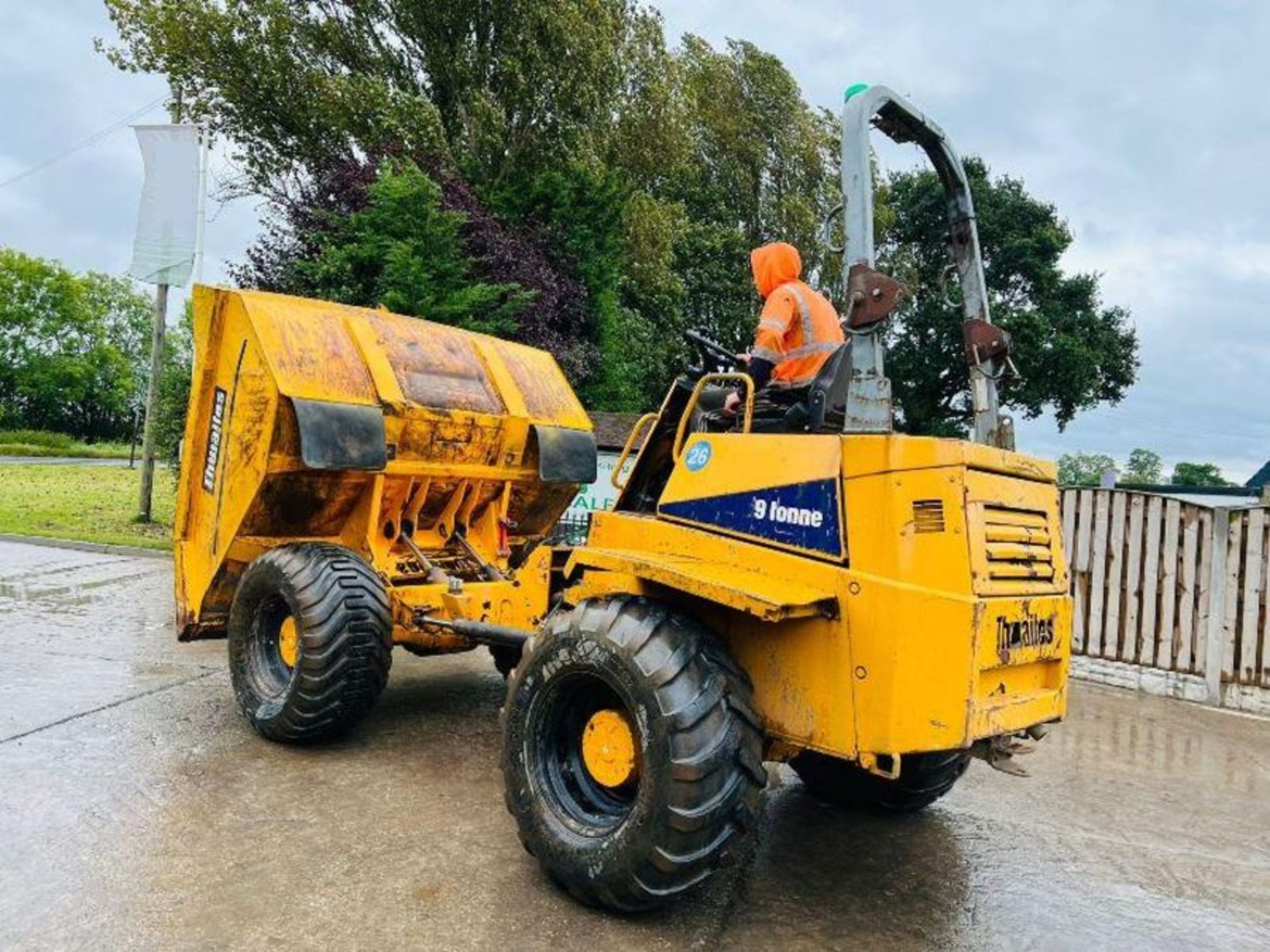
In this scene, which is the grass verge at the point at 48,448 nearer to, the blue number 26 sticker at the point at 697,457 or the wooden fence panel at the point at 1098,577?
the wooden fence panel at the point at 1098,577

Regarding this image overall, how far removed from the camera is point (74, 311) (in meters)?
59.6

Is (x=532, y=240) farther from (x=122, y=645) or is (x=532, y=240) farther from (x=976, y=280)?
(x=976, y=280)

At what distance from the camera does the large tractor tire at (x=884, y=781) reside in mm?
4098

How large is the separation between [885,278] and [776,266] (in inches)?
35.0

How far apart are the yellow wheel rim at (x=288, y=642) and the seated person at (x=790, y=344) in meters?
2.68

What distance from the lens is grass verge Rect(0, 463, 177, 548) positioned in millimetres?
12859

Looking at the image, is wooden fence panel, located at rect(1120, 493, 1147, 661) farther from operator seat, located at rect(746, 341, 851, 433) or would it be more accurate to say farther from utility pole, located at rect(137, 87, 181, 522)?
utility pole, located at rect(137, 87, 181, 522)

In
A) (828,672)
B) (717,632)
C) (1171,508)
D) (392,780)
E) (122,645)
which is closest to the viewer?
(828,672)

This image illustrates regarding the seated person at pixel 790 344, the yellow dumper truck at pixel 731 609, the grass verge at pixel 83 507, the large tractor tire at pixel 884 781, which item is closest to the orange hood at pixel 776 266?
the seated person at pixel 790 344

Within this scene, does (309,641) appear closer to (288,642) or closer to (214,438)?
(288,642)

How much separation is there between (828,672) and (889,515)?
57 cm

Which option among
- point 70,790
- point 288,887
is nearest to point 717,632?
point 288,887

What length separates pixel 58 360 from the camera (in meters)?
58.3

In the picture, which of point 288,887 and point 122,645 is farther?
point 122,645
